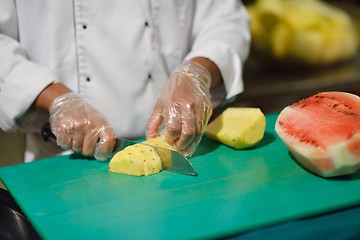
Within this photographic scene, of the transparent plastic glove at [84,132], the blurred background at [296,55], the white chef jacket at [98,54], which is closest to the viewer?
the transparent plastic glove at [84,132]

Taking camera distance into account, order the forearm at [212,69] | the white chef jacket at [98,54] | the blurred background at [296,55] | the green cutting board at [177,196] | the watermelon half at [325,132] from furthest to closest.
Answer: the blurred background at [296,55] → the forearm at [212,69] → the white chef jacket at [98,54] → the watermelon half at [325,132] → the green cutting board at [177,196]

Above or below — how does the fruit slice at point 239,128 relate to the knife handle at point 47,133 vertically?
above

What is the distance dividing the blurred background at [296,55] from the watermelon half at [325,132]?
90cm

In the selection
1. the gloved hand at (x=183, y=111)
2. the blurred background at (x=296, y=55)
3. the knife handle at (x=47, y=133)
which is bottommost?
the blurred background at (x=296, y=55)

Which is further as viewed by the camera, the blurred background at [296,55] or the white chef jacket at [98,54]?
the blurred background at [296,55]

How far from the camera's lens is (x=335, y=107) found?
1162 millimetres

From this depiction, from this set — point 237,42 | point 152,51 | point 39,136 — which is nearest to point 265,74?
point 237,42

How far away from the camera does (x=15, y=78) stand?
1291 mm

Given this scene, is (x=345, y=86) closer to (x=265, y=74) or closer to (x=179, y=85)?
(x=265, y=74)

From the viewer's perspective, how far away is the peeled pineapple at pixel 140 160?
113 centimetres

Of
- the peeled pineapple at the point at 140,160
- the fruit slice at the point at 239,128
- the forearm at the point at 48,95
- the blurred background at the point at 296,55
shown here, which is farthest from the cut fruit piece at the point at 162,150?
the blurred background at the point at 296,55

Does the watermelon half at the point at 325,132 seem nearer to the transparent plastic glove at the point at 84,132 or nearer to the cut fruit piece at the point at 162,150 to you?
the cut fruit piece at the point at 162,150

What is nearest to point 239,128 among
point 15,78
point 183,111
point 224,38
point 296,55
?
point 183,111

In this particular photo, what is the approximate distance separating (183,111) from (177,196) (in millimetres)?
232
